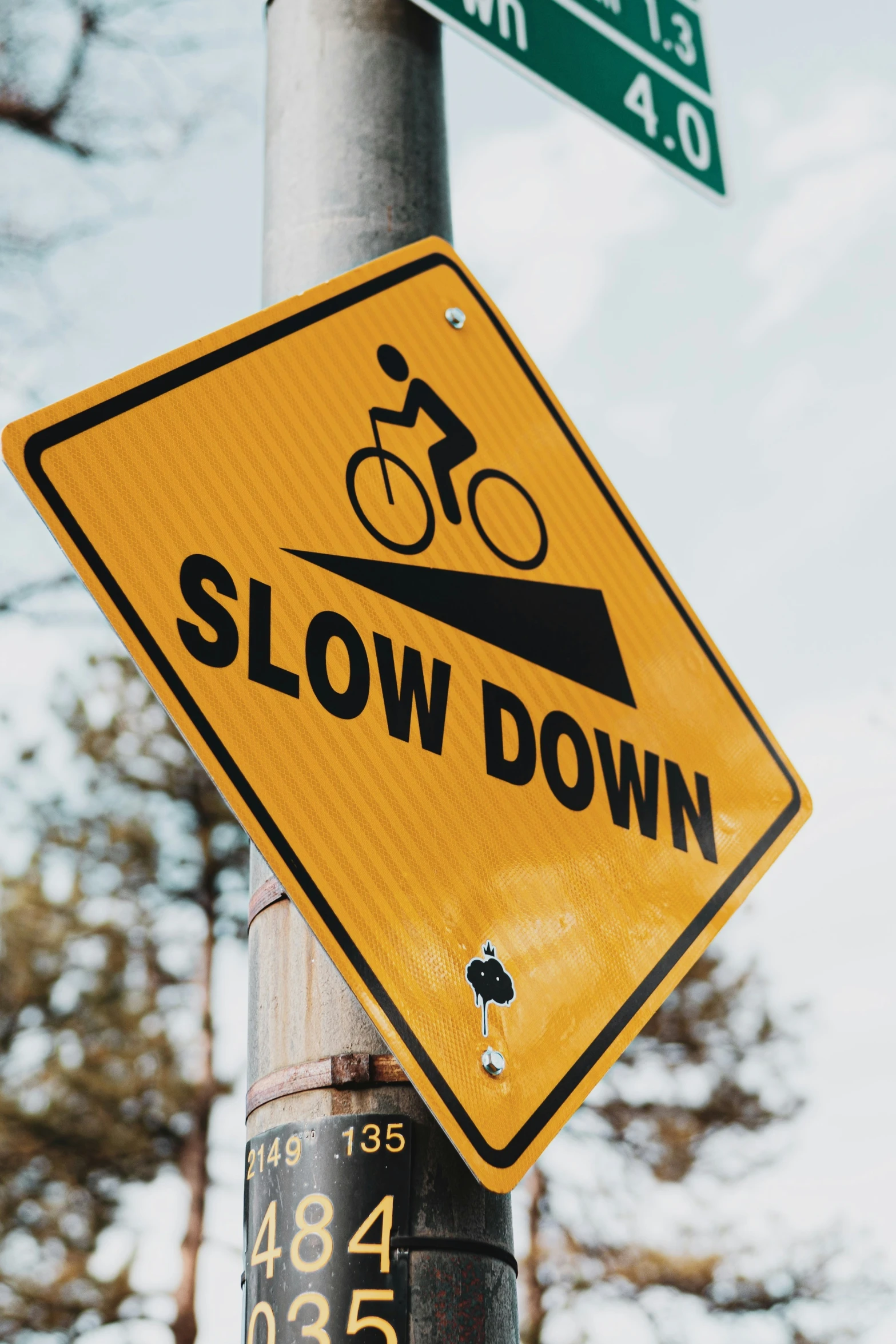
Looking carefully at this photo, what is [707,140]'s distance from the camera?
223cm

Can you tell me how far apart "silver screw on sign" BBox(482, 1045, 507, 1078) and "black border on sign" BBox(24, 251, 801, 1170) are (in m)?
0.05

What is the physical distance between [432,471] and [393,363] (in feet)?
0.53

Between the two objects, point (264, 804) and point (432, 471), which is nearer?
point (264, 804)

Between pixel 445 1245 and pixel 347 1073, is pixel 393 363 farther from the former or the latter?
pixel 445 1245

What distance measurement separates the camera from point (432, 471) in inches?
56.9

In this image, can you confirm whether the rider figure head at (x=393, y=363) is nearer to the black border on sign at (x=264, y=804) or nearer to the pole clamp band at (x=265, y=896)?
the black border on sign at (x=264, y=804)

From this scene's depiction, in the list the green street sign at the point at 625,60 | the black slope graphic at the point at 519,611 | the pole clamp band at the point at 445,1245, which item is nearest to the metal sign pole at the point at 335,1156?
the pole clamp band at the point at 445,1245

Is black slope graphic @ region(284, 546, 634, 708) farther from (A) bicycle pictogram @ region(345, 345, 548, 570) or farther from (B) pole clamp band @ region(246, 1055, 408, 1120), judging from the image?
(B) pole clamp band @ region(246, 1055, 408, 1120)

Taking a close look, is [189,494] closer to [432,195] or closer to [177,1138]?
[432,195]

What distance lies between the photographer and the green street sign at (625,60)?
1.93 metres

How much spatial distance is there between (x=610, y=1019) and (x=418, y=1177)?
261 mm

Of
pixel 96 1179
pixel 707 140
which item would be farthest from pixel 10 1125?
pixel 707 140

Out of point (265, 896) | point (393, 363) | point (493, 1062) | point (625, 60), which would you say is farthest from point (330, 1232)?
point (625, 60)

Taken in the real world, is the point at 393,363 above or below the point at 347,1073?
above
